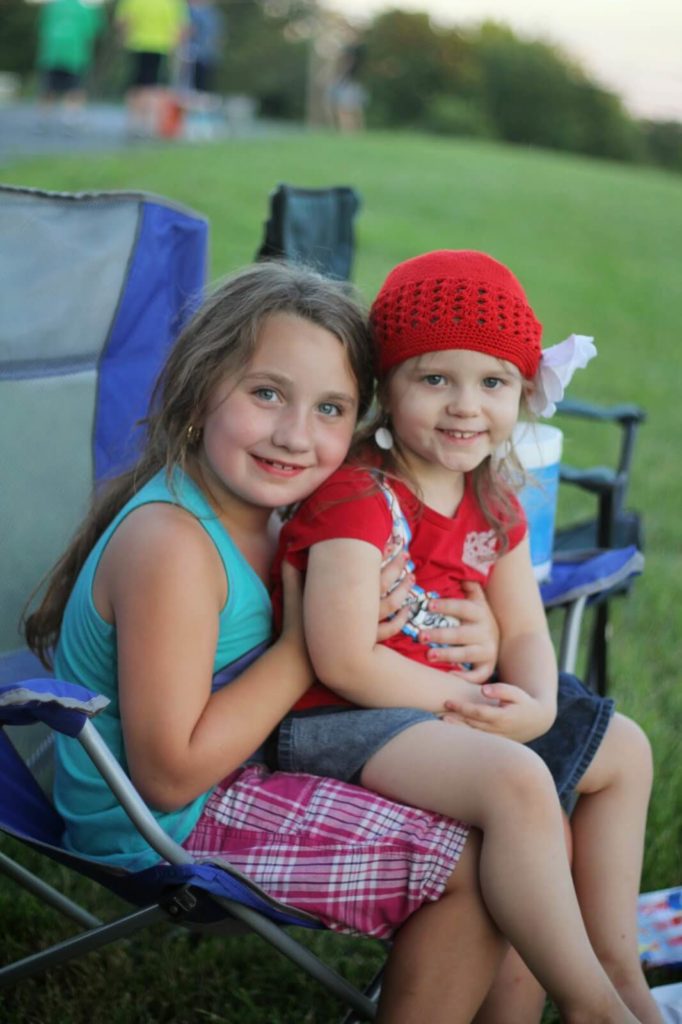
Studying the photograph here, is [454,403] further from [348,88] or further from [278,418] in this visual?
[348,88]

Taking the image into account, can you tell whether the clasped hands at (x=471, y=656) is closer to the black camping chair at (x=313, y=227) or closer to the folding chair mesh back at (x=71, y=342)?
the folding chair mesh back at (x=71, y=342)

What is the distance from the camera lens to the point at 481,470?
6.51 ft

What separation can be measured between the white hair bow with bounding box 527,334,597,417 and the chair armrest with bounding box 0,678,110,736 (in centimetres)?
84

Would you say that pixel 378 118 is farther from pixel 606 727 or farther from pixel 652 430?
pixel 606 727

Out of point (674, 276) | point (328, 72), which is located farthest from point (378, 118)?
point (674, 276)

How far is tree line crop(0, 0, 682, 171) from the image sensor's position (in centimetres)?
3014

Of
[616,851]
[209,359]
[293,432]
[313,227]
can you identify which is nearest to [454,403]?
[293,432]

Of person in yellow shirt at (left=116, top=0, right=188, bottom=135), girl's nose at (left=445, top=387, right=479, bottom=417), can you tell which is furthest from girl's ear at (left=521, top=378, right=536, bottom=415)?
person in yellow shirt at (left=116, top=0, right=188, bottom=135)

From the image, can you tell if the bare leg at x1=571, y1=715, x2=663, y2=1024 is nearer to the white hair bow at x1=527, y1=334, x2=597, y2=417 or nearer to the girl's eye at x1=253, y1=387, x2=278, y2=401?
the white hair bow at x1=527, y1=334, x2=597, y2=417

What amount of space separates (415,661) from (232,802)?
338 mm

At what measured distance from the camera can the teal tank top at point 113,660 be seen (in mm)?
1731

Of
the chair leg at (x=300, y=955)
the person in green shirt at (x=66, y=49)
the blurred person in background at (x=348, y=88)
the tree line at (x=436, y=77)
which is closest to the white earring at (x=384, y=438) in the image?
the chair leg at (x=300, y=955)

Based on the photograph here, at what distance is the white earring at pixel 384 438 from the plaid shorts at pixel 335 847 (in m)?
0.50

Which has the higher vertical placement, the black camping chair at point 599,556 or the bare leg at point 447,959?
the black camping chair at point 599,556
